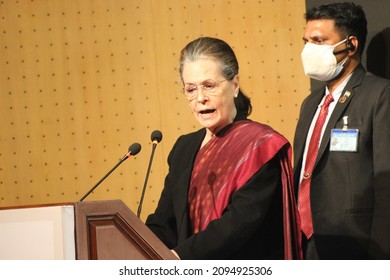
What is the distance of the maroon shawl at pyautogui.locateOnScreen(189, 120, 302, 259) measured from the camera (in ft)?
8.98

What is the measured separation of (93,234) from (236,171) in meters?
0.63

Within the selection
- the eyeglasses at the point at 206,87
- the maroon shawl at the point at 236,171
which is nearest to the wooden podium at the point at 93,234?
the maroon shawl at the point at 236,171

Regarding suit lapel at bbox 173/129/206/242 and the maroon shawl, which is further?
suit lapel at bbox 173/129/206/242

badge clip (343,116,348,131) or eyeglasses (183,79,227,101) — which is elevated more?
eyeglasses (183,79,227,101)

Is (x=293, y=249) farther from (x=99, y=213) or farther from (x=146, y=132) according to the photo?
(x=146, y=132)

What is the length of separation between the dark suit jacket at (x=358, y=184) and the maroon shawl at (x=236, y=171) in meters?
0.41

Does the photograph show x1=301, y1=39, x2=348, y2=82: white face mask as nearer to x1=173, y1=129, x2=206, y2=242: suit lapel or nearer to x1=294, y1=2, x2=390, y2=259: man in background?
x1=294, y1=2, x2=390, y2=259: man in background

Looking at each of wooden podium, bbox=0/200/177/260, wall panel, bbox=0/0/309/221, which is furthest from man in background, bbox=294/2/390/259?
wooden podium, bbox=0/200/177/260

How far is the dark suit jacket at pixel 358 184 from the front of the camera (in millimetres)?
3062

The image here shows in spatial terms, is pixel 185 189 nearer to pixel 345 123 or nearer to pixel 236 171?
pixel 236 171

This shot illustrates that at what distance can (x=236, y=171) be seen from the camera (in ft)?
9.07

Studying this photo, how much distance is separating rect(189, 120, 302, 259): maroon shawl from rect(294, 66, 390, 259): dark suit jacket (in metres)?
0.41

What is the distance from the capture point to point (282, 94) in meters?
4.19
